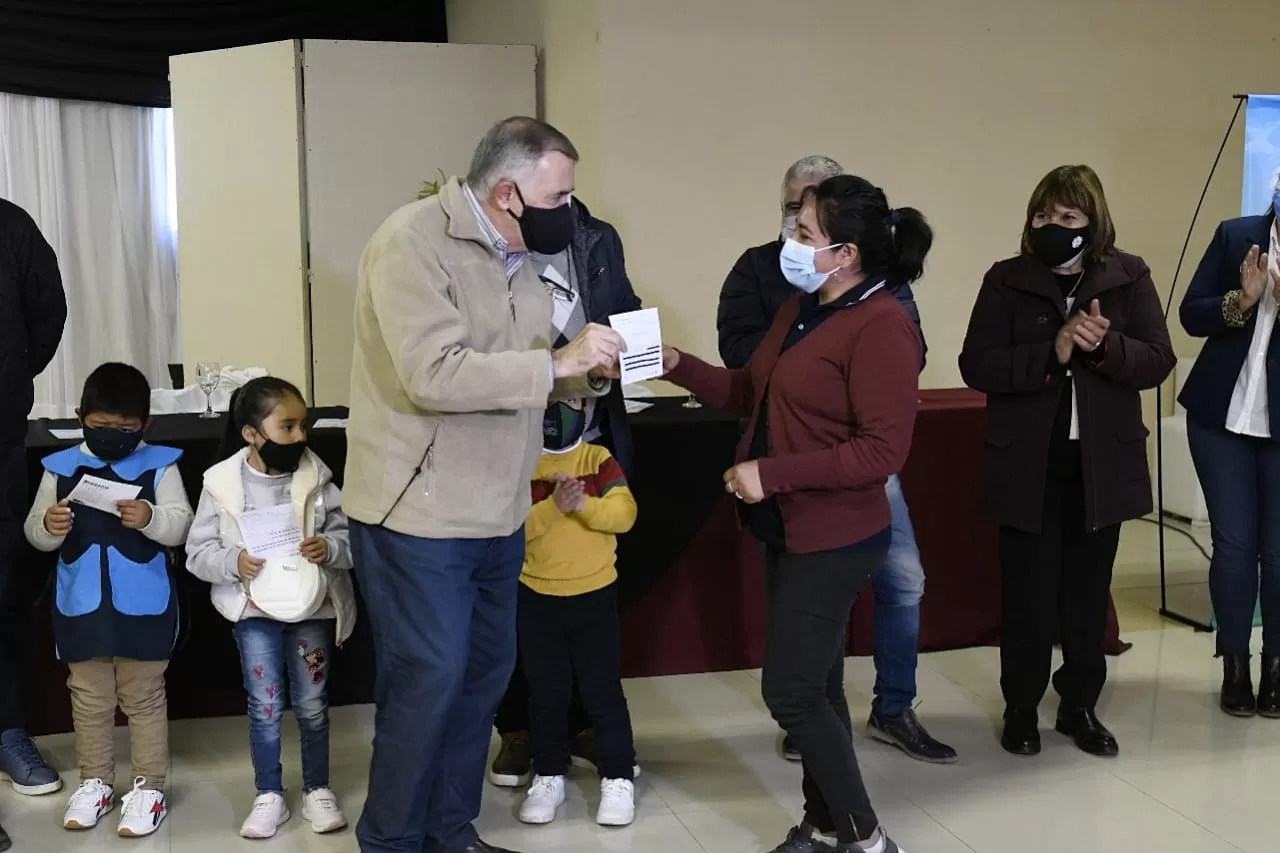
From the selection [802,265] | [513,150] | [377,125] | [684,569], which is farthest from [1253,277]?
[377,125]

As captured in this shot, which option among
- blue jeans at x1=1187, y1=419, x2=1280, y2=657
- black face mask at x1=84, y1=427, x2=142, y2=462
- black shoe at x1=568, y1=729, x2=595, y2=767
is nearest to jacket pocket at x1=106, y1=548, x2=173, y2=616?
black face mask at x1=84, y1=427, x2=142, y2=462

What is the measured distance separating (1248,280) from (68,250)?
6.13 meters

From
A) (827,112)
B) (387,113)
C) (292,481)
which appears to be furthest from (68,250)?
(292,481)

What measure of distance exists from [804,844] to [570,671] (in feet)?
2.04

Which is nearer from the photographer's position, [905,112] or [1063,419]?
[1063,419]

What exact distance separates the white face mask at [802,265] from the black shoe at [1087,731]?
61.2 inches

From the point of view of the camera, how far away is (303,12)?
23.3 feet

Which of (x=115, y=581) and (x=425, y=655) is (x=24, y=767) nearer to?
(x=115, y=581)

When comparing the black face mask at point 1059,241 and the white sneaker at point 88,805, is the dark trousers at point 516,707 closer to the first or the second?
the white sneaker at point 88,805

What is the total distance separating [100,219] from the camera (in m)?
7.25

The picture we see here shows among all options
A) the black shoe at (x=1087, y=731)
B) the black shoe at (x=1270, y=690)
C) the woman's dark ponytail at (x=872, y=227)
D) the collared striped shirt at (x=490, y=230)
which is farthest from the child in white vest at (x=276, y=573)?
the black shoe at (x=1270, y=690)

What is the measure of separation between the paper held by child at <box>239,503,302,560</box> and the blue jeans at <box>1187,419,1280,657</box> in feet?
7.84

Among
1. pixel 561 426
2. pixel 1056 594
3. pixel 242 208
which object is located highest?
pixel 242 208

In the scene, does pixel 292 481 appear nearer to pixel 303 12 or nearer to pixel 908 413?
pixel 908 413
